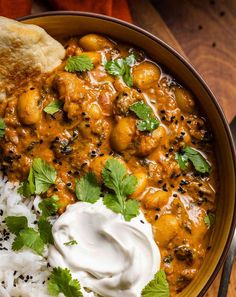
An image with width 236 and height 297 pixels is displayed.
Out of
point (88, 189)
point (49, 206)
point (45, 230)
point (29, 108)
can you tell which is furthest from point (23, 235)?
point (29, 108)

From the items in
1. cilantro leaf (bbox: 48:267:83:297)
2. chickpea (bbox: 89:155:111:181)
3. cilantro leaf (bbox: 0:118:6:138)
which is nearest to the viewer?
cilantro leaf (bbox: 48:267:83:297)

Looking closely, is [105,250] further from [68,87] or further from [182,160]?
[68,87]

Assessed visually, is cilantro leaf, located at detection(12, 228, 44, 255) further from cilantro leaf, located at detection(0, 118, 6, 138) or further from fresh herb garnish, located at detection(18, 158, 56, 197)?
cilantro leaf, located at detection(0, 118, 6, 138)

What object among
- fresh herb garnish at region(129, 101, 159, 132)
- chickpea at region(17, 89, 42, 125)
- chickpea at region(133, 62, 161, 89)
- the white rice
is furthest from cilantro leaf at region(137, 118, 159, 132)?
the white rice

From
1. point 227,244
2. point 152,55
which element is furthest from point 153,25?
point 227,244

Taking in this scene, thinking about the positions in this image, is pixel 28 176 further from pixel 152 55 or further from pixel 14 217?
pixel 152 55

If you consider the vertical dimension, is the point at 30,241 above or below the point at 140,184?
below

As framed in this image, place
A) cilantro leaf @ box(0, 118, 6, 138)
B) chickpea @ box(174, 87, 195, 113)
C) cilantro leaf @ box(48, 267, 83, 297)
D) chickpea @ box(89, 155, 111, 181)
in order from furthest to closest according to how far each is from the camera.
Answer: chickpea @ box(174, 87, 195, 113)
cilantro leaf @ box(0, 118, 6, 138)
chickpea @ box(89, 155, 111, 181)
cilantro leaf @ box(48, 267, 83, 297)

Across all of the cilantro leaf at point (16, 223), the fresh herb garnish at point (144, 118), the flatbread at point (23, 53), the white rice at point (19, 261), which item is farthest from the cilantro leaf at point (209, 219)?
the flatbread at point (23, 53)

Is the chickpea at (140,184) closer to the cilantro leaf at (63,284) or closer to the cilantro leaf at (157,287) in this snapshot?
the cilantro leaf at (157,287)
